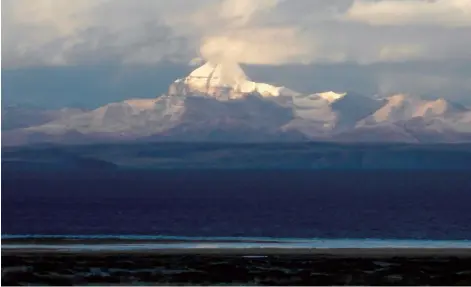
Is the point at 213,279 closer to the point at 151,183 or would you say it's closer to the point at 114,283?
the point at 114,283

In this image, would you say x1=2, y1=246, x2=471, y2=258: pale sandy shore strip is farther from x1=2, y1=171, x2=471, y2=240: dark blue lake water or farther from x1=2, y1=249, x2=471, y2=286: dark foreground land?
x1=2, y1=171, x2=471, y2=240: dark blue lake water

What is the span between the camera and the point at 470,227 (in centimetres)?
2347

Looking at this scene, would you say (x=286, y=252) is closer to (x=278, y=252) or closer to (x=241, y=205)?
(x=278, y=252)

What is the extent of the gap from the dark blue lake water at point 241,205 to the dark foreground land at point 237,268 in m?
5.66

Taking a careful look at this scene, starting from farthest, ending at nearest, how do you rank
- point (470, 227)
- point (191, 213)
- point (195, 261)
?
point (191, 213) → point (470, 227) → point (195, 261)

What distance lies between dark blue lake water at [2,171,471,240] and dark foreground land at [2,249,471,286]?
5.66 meters

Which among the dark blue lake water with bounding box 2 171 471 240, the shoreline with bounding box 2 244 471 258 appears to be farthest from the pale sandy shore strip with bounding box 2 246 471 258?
the dark blue lake water with bounding box 2 171 471 240

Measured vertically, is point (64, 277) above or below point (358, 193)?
below

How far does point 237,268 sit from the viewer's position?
453 inches

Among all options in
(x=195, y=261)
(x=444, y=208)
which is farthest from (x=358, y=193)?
(x=195, y=261)

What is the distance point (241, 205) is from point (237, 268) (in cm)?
1928

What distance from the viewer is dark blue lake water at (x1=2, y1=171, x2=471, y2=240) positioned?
73.9 ft

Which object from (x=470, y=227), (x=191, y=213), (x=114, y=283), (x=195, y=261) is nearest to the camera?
(x=114, y=283)

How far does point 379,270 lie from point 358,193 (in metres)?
24.5
